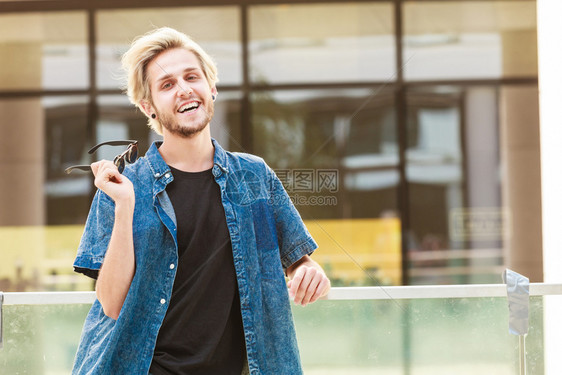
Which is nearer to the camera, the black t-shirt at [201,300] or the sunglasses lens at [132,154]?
the black t-shirt at [201,300]

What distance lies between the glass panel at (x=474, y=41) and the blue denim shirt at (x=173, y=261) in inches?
171

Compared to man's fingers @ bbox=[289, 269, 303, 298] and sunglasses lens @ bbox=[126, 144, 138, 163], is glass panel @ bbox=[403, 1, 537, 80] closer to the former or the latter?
sunglasses lens @ bbox=[126, 144, 138, 163]

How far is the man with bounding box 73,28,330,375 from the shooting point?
56.5 inches

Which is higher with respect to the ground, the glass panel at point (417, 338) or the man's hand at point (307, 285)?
the man's hand at point (307, 285)

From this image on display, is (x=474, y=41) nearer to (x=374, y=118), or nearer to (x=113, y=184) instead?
(x=374, y=118)

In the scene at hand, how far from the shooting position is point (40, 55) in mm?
5668

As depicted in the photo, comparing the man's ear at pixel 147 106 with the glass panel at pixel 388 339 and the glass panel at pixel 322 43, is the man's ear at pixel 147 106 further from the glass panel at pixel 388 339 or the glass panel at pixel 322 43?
the glass panel at pixel 322 43

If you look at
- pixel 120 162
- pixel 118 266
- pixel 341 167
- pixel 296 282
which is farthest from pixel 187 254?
pixel 341 167

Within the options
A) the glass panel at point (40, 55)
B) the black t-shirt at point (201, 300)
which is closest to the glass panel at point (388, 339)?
the black t-shirt at point (201, 300)

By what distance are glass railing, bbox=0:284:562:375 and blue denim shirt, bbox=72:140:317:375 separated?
746 mm

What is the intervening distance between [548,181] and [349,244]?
5.53 ft

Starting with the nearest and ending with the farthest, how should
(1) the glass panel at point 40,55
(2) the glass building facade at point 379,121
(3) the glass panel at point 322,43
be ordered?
(3) the glass panel at point 322,43 → (2) the glass building facade at point 379,121 → (1) the glass panel at point 40,55

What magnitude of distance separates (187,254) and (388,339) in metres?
Answer: 1.14

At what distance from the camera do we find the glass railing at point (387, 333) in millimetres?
2291
